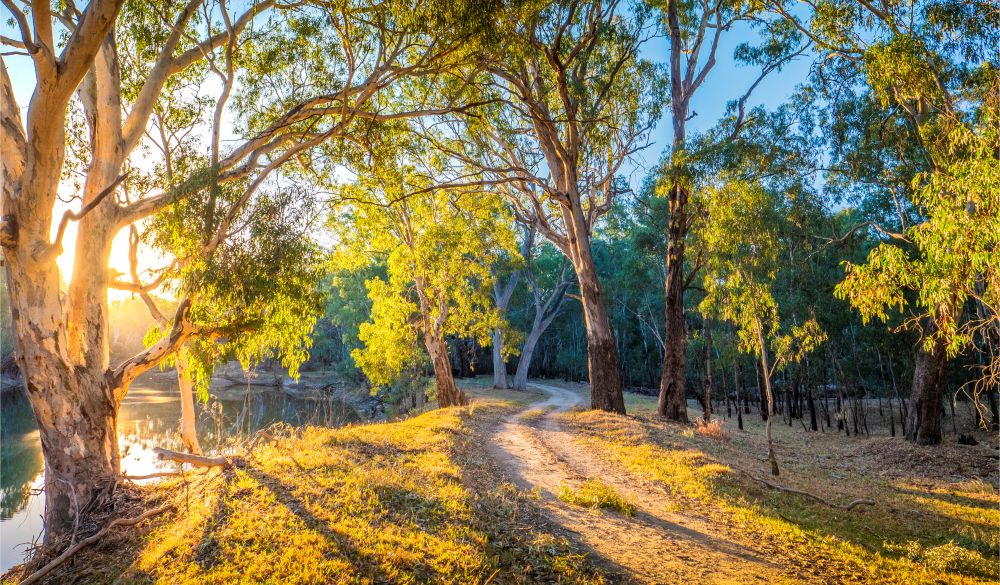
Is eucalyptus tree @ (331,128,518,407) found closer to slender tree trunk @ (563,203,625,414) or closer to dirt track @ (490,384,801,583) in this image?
slender tree trunk @ (563,203,625,414)

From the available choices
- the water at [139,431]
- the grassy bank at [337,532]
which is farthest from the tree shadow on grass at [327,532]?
the water at [139,431]

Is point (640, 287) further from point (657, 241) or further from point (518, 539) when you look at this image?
point (518, 539)

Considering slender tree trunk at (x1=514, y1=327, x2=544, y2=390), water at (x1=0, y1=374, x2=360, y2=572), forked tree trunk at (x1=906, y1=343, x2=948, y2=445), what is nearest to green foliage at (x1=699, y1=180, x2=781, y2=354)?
forked tree trunk at (x1=906, y1=343, x2=948, y2=445)

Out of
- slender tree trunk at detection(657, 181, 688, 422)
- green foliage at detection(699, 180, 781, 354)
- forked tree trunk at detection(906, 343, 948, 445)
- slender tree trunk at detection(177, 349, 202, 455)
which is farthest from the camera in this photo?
slender tree trunk at detection(657, 181, 688, 422)

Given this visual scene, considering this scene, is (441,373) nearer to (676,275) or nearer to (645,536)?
(676,275)

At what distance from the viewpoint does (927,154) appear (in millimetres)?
12305

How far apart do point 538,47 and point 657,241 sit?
14.1 metres

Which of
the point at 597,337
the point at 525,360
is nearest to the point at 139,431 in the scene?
the point at 597,337

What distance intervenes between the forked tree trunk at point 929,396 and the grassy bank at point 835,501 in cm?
48

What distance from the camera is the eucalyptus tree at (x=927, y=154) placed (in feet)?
19.2

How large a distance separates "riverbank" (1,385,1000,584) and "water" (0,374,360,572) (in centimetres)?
207

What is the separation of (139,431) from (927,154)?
28279mm

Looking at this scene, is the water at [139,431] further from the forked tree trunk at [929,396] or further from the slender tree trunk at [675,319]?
the forked tree trunk at [929,396]

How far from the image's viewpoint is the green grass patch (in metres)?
6.62
